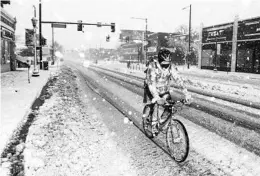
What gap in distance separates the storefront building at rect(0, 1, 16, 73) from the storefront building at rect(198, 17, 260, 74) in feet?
84.9

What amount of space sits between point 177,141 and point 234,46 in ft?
106

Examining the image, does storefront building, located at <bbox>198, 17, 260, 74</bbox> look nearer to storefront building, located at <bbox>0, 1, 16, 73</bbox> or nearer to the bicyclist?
storefront building, located at <bbox>0, 1, 16, 73</bbox>

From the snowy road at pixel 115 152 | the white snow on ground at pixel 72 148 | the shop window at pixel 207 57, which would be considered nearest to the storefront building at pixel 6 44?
the white snow on ground at pixel 72 148

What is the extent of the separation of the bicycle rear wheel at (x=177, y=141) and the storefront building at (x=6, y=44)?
23912 millimetres

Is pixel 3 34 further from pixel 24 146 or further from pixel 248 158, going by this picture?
pixel 248 158

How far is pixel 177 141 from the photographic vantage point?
417cm

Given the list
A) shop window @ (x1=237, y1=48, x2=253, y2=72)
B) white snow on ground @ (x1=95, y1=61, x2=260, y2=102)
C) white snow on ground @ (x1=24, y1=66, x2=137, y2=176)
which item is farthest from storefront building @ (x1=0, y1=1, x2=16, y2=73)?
shop window @ (x1=237, y1=48, x2=253, y2=72)

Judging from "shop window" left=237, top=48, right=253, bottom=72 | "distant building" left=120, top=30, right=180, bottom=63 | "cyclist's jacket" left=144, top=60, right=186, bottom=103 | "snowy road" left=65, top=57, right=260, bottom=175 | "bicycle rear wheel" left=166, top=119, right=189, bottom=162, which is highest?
"distant building" left=120, top=30, right=180, bottom=63

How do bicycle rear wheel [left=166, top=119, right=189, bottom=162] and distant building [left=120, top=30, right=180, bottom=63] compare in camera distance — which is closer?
bicycle rear wheel [left=166, top=119, right=189, bottom=162]

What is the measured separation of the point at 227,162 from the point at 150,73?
2.11 meters

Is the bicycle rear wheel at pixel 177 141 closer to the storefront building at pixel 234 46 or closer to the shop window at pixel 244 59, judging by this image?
the storefront building at pixel 234 46

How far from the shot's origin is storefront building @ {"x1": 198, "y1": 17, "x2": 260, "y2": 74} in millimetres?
29370

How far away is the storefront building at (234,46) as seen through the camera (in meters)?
29.4

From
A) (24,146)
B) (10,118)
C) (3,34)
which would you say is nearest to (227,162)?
(24,146)
